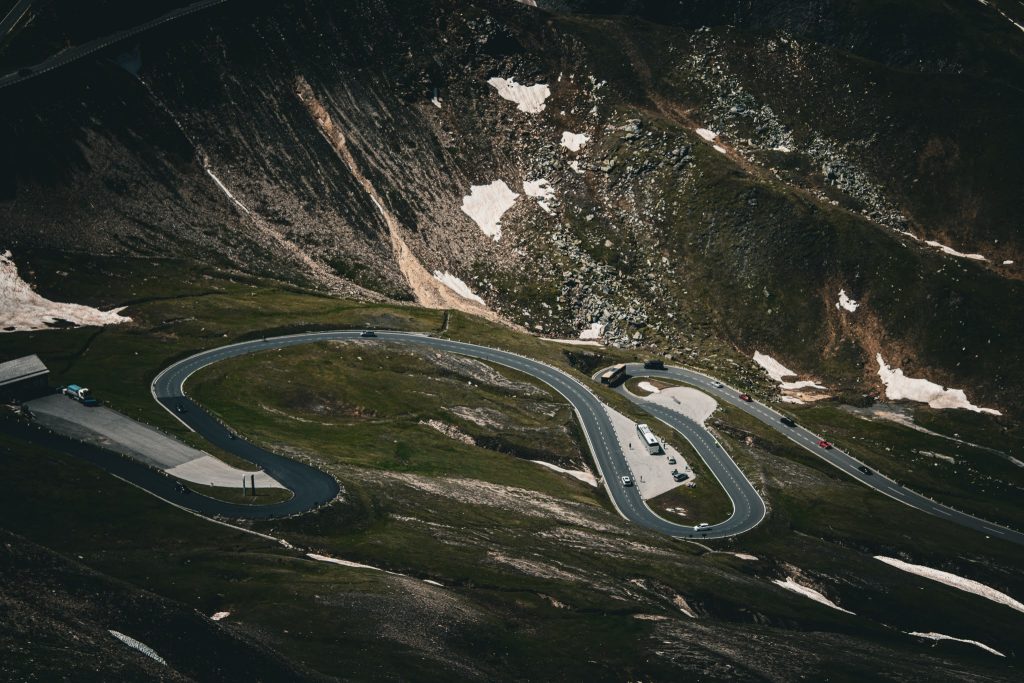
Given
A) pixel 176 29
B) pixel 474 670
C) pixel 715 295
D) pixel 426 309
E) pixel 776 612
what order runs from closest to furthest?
pixel 474 670, pixel 776 612, pixel 426 309, pixel 176 29, pixel 715 295

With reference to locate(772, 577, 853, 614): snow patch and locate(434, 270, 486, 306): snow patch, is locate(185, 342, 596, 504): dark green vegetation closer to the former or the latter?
locate(772, 577, 853, 614): snow patch

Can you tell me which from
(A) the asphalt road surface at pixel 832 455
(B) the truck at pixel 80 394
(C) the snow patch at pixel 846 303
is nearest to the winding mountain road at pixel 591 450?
(A) the asphalt road surface at pixel 832 455

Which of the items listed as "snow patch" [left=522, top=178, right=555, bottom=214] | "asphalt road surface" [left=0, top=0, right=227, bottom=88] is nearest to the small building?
"asphalt road surface" [left=0, top=0, right=227, bottom=88]

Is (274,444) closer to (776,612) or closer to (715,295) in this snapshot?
(776,612)

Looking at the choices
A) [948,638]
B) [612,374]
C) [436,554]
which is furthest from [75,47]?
[948,638]

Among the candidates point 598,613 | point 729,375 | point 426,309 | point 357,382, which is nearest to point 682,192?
point 729,375
